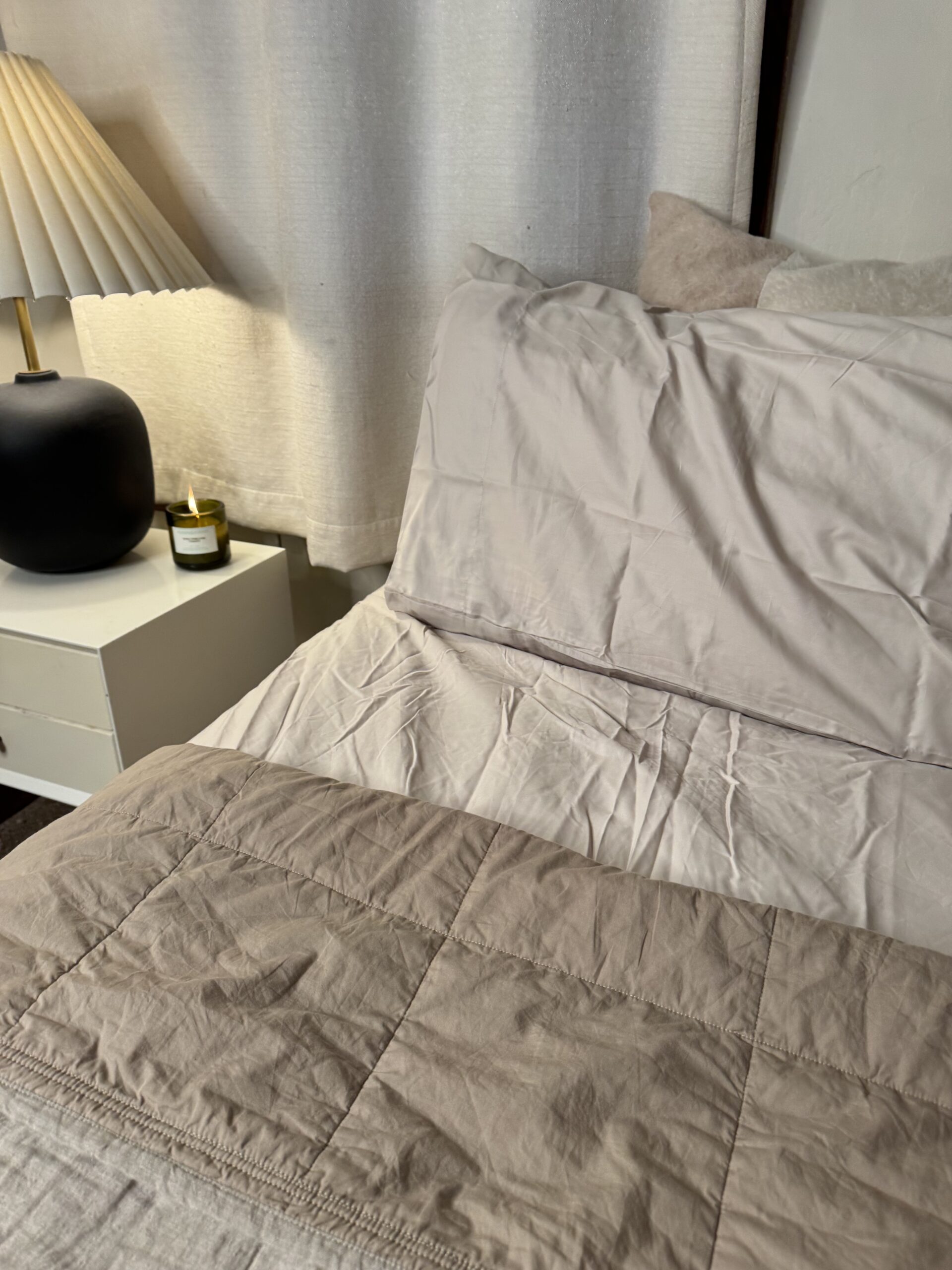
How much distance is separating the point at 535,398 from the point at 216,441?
2.46 feet

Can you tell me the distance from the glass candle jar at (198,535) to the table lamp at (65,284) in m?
0.06

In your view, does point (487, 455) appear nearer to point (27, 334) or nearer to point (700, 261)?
point (700, 261)

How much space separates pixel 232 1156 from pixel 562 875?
277mm

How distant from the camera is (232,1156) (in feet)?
1.53

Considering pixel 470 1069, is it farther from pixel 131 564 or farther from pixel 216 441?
pixel 216 441

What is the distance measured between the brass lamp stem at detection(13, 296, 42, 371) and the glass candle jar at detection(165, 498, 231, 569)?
0.86 feet

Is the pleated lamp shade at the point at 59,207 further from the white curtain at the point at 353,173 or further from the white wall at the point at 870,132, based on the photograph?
the white wall at the point at 870,132

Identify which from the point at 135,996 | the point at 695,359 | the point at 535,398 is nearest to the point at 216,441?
the point at 535,398

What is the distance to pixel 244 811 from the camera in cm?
72

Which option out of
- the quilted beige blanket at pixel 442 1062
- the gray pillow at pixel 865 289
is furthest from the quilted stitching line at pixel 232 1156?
the gray pillow at pixel 865 289

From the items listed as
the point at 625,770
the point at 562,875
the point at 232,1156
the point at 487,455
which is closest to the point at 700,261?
the point at 487,455

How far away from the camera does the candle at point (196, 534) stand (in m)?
1.34

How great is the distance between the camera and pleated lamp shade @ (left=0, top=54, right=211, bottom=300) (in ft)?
3.82

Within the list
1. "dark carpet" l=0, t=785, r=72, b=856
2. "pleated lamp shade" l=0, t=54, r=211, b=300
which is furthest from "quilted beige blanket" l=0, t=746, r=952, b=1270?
"dark carpet" l=0, t=785, r=72, b=856
